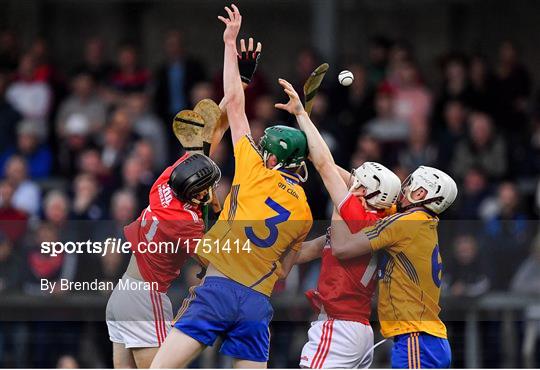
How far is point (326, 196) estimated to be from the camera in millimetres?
14688

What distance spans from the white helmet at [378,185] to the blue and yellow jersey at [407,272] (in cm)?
13

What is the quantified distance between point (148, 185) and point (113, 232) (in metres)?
1.76

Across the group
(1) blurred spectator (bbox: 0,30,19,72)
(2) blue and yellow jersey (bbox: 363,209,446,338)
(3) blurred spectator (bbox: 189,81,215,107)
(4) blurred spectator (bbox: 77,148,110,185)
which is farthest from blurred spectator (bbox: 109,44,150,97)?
(2) blue and yellow jersey (bbox: 363,209,446,338)

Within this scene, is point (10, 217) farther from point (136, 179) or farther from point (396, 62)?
point (396, 62)

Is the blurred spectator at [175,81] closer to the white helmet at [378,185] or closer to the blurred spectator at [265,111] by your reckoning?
the blurred spectator at [265,111]

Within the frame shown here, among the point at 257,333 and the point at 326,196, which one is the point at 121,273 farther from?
the point at 326,196

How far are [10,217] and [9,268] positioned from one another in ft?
4.65

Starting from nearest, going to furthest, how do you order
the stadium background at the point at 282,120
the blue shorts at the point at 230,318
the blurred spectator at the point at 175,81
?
the blue shorts at the point at 230,318 → the stadium background at the point at 282,120 → the blurred spectator at the point at 175,81

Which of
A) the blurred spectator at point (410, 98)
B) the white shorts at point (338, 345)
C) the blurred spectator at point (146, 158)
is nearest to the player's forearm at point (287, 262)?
the white shorts at point (338, 345)

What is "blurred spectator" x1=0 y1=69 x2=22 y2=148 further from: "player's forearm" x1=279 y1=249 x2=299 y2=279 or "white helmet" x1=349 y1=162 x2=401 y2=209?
"white helmet" x1=349 y1=162 x2=401 y2=209

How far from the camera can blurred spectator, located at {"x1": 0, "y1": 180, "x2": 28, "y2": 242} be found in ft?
45.9

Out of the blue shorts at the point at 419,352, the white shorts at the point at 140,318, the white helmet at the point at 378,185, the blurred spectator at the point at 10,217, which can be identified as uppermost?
the white helmet at the point at 378,185

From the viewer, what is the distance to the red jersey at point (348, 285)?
1067cm

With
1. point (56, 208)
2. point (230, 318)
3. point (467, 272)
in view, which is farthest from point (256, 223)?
point (56, 208)
